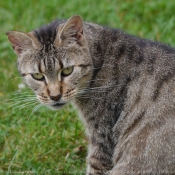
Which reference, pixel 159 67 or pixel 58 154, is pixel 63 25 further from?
pixel 58 154

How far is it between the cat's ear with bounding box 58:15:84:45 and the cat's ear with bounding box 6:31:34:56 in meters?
0.28

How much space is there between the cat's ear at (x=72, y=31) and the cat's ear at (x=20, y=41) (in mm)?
280

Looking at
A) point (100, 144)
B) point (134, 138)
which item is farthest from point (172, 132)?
point (100, 144)

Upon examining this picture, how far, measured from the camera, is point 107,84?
4641mm

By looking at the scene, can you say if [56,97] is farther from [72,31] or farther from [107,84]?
[72,31]

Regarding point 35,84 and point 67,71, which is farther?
point 35,84

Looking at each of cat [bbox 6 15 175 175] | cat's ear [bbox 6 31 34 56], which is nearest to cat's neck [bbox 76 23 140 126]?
cat [bbox 6 15 175 175]

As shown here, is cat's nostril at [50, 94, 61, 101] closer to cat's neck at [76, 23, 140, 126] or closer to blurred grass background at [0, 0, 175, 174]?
cat's neck at [76, 23, 140, 126]

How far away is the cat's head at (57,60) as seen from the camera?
456cm

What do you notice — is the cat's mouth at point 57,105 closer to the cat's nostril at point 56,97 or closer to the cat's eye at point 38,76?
the cat's nostril at point 56,97

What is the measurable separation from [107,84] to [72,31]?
541mm

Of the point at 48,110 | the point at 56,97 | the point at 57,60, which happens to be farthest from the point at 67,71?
the point at 48,110

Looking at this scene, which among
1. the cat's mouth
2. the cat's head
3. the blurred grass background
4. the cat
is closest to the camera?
the cat

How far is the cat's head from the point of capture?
4.56 meters
